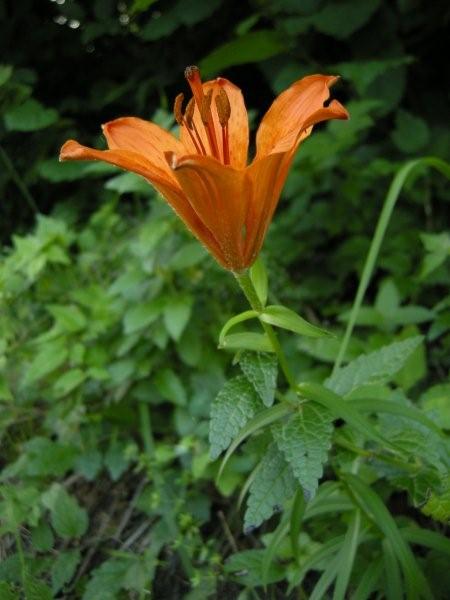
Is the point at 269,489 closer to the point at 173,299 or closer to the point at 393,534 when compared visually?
the point at 393,534

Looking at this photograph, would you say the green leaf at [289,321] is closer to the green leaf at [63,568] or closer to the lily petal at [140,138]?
the lily petal at [140,138]

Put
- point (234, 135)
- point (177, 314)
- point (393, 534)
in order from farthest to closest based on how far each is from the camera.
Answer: point (177, 314)
point (393, 534)
point (234, 135)

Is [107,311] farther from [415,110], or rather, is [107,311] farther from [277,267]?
[415,110]

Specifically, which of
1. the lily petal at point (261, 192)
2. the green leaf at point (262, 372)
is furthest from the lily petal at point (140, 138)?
the green leaf at point (262, 372)

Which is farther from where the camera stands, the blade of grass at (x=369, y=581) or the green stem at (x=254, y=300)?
the blade of grass at (x=369, y=581)

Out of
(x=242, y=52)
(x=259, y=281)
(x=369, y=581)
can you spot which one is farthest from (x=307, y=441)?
(x=242, y=52)

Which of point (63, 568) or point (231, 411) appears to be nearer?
point (231, 411)

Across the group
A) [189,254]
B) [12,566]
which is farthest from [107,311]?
[12,566]
